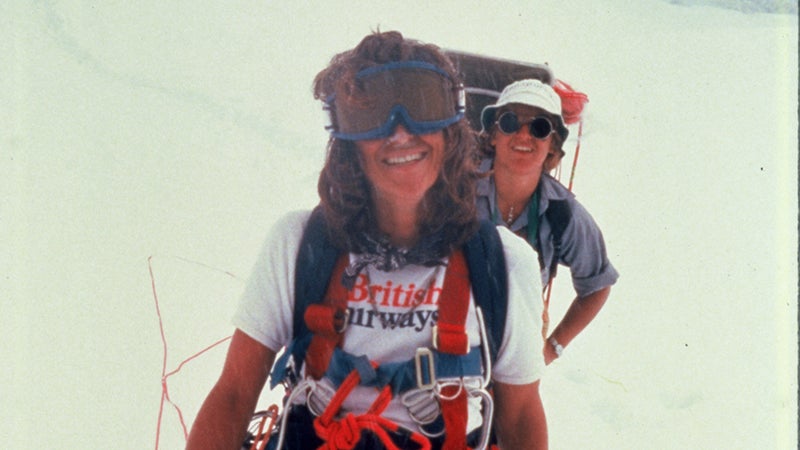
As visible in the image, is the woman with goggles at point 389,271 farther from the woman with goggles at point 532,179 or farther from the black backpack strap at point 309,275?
the woman with goggles at point 532,179

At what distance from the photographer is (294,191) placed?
9.34ft

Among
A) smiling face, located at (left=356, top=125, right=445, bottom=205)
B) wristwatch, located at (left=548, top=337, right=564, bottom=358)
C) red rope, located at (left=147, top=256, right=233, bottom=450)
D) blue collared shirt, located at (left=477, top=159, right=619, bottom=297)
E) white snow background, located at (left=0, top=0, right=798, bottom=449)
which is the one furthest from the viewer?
wristwatch, located at (left=548, top=337, right=564, bottom=358)

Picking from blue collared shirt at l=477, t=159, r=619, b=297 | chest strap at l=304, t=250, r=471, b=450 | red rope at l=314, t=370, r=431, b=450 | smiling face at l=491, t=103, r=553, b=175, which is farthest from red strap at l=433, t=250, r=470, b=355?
smiling face at l=491, t=103, r=553, b=175

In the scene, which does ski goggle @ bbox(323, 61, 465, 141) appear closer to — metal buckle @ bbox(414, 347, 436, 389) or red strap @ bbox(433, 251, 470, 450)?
red strap @ bbox(433, 251, 470, 450)

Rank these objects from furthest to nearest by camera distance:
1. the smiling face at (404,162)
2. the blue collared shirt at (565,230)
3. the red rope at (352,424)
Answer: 1. the blue collared shirt at (565,230)
2. the smiling face at (404,162)
3. the red rope at (352,424)

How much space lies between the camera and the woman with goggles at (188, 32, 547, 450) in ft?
4.14

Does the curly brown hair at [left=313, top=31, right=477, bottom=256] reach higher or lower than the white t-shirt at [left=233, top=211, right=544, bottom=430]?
higher

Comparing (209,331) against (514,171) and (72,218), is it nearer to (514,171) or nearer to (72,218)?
(72,218)

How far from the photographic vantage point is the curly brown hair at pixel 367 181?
51.4 inches

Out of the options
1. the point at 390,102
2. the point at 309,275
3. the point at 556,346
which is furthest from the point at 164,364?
the point at 390,102

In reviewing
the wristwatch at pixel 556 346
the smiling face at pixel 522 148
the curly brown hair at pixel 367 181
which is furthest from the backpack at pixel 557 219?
the curly brown hair at pixel 367 181

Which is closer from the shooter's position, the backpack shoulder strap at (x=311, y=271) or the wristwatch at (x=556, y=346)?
the backpack shoulder strap at (x=311, y=271)

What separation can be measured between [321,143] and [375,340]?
1.80m

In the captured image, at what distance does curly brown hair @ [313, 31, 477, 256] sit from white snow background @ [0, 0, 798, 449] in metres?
1.25
